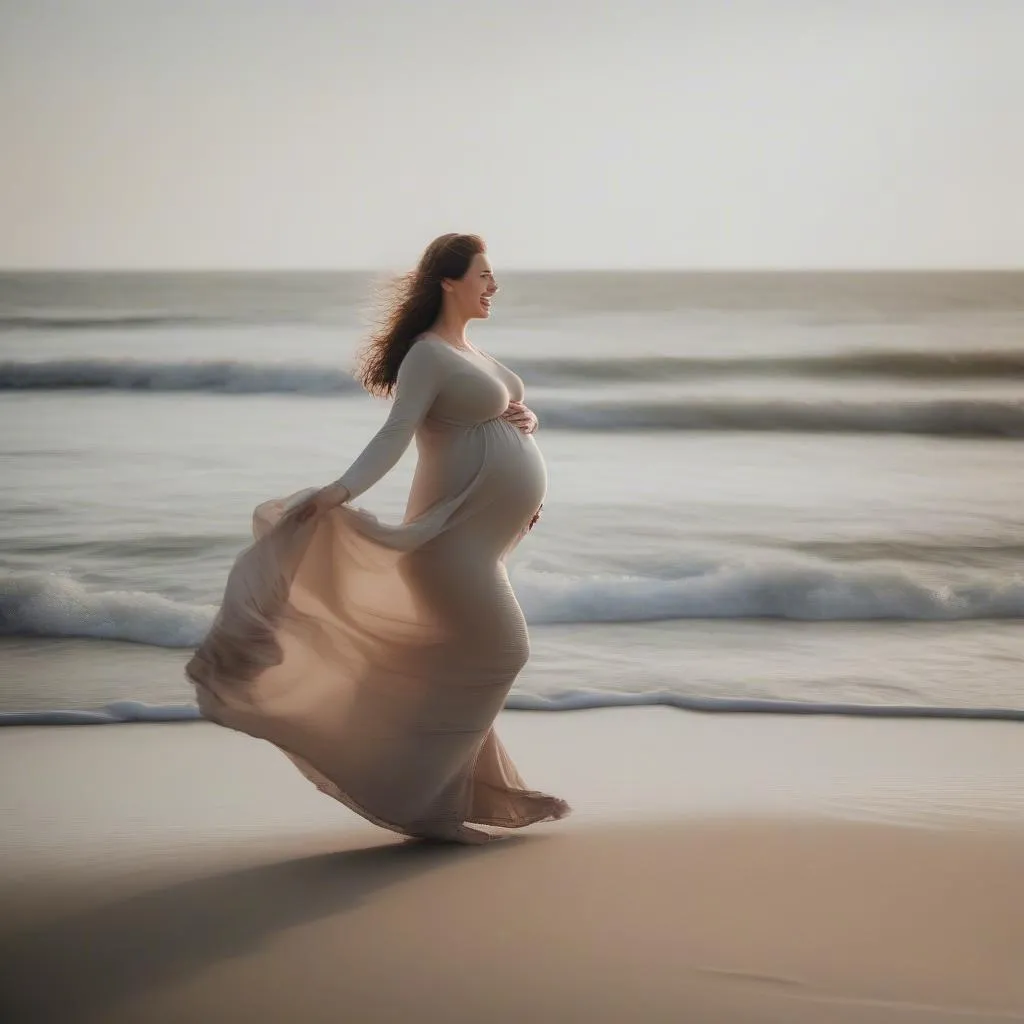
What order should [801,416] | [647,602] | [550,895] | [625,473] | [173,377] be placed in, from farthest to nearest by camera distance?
[801,416] → [173,377] → [625,473] → [647,602] → [550,895]

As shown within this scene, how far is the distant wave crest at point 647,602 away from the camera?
5520mm

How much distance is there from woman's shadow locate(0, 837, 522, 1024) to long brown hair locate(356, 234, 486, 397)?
1.00 meters

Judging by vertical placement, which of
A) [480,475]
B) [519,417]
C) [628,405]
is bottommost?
[480,475]

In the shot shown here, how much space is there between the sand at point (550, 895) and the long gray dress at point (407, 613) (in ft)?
0.64

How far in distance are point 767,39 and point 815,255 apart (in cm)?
241

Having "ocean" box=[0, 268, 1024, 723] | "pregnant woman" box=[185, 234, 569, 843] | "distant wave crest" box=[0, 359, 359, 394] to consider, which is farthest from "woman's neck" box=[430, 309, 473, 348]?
"distant wave crest" box=[0, 359, 359, 394]

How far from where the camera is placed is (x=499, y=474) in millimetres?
2941

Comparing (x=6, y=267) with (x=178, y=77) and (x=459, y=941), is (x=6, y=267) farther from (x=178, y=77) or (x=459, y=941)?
(x=459, y=941)

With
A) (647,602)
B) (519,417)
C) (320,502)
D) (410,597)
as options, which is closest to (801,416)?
(647,602)

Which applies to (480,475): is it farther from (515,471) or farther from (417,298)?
(417,298)

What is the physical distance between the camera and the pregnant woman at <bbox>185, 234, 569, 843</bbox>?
280cm

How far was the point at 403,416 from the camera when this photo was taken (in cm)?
282

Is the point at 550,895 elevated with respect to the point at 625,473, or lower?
lower

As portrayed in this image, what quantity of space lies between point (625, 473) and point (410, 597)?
632 cm
